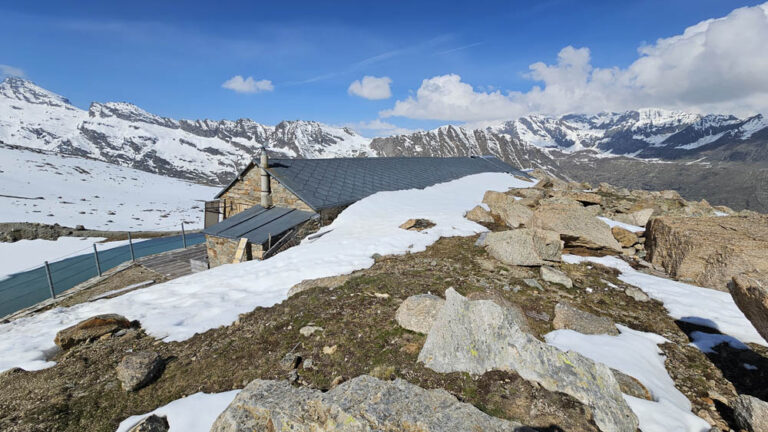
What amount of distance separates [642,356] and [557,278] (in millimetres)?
3067

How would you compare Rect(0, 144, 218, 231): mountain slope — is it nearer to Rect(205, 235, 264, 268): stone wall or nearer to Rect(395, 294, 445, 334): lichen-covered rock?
Rect(205, 235, 264, 268): stone wall

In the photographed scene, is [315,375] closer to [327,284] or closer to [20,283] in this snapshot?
[327,284]

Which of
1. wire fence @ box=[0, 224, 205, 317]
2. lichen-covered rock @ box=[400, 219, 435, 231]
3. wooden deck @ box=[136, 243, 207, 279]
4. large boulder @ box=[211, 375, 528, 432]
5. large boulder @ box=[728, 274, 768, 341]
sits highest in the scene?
→ large boulder @ box=[728, 274, 768, 341]

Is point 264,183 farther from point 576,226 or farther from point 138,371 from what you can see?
point 576,226

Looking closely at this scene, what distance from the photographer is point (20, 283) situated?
20344 millimetres

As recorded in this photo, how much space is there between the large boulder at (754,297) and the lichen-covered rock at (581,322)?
73.5 inches

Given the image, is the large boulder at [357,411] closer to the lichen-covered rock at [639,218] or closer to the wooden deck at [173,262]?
the lichen-covered rock at [639,218]

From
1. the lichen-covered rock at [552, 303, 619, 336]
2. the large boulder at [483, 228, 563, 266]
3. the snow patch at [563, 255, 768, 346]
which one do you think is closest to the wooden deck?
the large boulder at [483, 228, 563, 266]

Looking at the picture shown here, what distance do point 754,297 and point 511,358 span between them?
4.03 metres

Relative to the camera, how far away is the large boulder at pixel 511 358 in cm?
373

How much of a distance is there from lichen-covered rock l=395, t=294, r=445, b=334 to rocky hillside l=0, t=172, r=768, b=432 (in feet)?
0.12

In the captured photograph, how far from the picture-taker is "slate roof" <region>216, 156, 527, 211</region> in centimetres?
1994

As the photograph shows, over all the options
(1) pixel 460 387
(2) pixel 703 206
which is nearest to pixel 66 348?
(1) pixel 460 387

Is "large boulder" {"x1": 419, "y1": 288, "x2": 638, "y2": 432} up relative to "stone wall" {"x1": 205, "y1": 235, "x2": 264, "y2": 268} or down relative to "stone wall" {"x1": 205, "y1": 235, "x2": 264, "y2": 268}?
up
